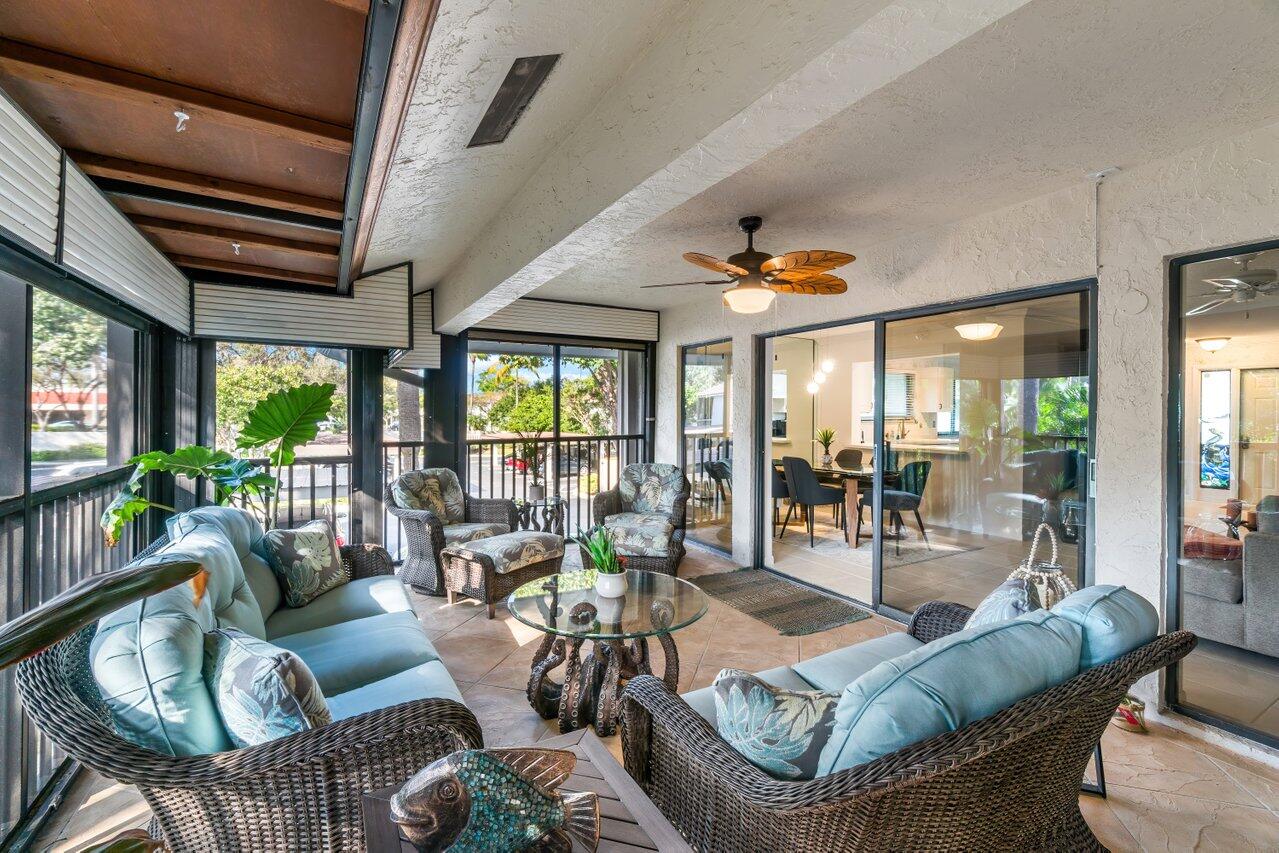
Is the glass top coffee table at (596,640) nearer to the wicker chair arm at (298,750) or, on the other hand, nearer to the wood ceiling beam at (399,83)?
the wicker chair arm at (298,750)

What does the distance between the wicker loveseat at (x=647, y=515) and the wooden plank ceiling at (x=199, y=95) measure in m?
2.87

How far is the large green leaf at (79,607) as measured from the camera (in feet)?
1.50

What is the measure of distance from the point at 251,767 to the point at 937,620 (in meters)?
2.25

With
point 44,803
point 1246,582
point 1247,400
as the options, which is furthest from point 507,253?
point 1246,582

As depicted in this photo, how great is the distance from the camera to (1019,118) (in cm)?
216

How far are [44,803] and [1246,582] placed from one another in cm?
470

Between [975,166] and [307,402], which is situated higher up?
[975,166]

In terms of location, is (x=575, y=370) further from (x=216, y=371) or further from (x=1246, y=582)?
(x=1246, y=582)

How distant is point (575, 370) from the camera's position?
5.93 metres

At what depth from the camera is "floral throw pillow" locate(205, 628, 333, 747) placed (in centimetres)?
125

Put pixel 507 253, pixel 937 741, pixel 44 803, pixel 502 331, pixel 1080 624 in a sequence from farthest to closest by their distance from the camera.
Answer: pixel 502 331, pixel 507 253, pixel 44 803, pixel 1080 624, pixel 937 741

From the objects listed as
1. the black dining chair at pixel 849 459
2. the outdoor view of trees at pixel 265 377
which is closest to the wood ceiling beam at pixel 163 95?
the outdoor view of trees at pixel 265 377

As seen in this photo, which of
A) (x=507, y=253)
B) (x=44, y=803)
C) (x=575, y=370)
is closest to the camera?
(x=44, y=803)

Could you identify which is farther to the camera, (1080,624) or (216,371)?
(216,371)
